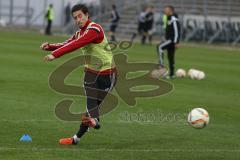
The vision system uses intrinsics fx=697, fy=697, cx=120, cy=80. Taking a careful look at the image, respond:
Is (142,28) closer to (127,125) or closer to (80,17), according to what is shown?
(127,125)

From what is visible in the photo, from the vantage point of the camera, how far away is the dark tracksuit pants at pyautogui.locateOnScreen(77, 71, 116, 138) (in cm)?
1188

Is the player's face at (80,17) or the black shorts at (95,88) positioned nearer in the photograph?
the player's face at (80,17)

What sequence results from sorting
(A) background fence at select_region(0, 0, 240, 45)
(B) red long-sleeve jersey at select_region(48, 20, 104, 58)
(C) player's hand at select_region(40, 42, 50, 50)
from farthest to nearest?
(A) background fence at select_region(0, 0, 240, 45)
(C) player's hand at select_region(40, 42, 50, 50)
(B) red long-sleeve jersey at select_region(48, 20, 104, 58)

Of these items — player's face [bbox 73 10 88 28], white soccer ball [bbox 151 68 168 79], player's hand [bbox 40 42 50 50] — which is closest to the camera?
player's face [bbox 73 10 88 28]

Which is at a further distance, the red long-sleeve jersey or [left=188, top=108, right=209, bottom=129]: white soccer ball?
[left=188, top=108, right=209, bottom=129]: white soccer ball

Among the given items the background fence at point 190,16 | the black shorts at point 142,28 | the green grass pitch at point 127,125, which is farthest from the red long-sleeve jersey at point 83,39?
the background fence at point 190,16

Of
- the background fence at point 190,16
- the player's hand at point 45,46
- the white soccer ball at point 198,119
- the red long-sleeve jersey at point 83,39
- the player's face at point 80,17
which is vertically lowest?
the background fence at point 190,16

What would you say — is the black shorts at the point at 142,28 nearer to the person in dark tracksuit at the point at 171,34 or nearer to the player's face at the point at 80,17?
the person in dark tracksuit at the point at 171,34

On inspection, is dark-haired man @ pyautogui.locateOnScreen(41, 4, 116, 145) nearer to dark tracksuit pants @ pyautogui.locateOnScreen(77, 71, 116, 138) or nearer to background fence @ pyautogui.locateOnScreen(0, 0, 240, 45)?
dark tracksuit pants @ pyautogui.locateOnScreen(77, 71, 116, 138)

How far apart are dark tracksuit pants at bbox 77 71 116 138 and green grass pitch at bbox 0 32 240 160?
0.51 m

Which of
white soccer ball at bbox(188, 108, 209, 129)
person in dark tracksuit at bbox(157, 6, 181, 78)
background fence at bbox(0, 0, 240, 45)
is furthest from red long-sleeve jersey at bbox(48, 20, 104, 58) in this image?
background fence at bbox(0, 0, 240, 45)

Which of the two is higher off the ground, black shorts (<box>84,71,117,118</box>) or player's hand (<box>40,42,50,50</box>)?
player's hand (<box>40,42,50,50</box>)

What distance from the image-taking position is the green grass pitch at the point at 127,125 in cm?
1130

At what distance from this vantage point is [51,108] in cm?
1620
